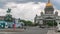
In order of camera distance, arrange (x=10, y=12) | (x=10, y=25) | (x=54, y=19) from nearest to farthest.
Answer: (x=10, y=25) < (x=10, y=12) < (x=54, y=19)

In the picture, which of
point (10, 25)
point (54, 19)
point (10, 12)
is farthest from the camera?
point (54, 19)

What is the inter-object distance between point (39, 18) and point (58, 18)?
9.22 metres

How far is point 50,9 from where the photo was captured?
120312 millimetres

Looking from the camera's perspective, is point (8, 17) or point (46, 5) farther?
point (46, 5)

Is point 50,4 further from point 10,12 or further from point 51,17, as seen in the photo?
point 10,12

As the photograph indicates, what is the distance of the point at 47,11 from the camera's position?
399ft

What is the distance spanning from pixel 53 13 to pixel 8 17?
172 ft

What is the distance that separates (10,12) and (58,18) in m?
50.0

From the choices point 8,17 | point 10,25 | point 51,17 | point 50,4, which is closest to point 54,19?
point 51,17

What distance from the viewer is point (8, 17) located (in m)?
73.8

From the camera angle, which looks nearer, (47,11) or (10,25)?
(10,25)

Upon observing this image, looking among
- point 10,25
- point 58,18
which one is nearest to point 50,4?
point 58,18

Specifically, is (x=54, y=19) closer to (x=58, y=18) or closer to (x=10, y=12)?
(x=58, y=18)

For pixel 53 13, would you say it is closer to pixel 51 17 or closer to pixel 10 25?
pixel 51 17
